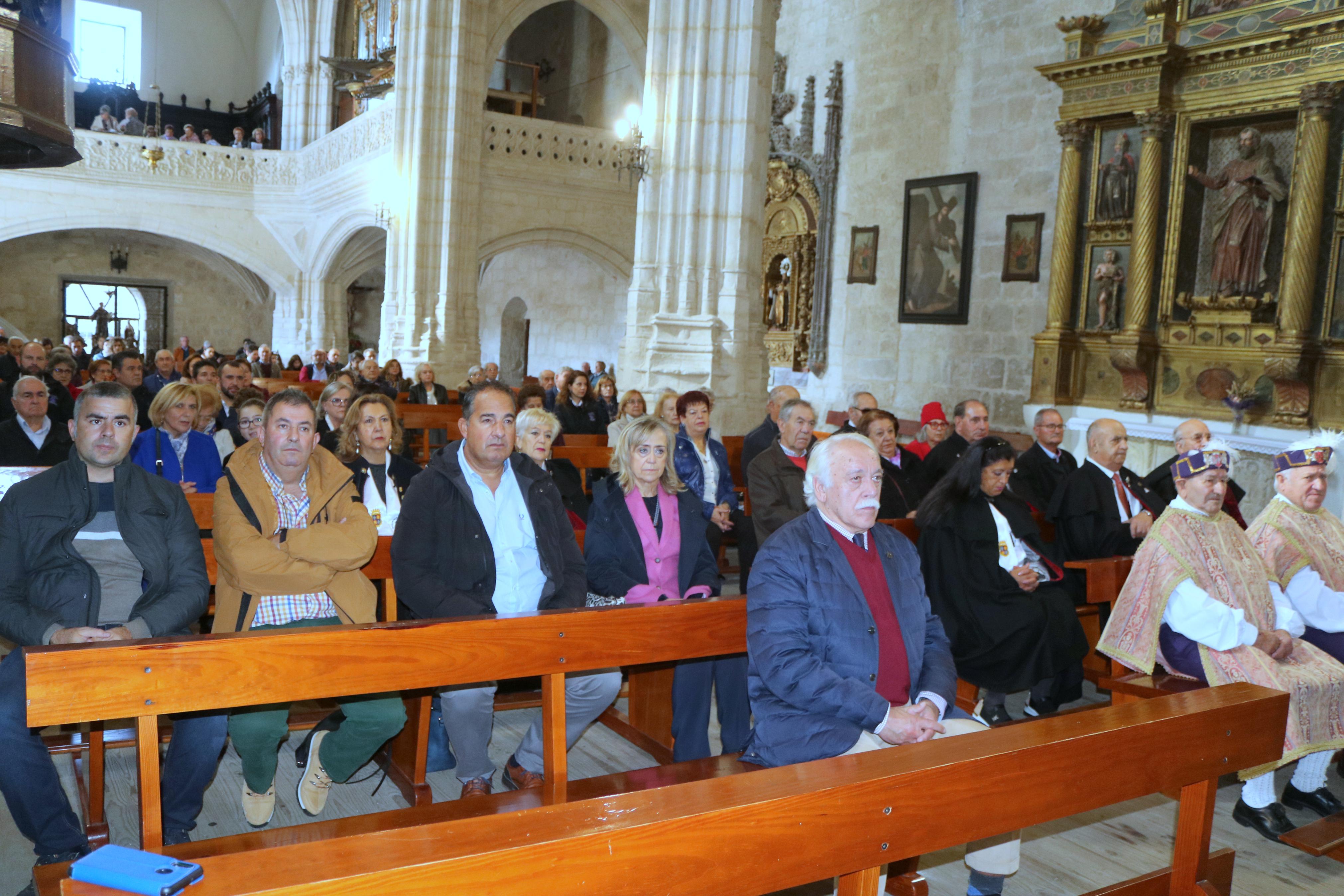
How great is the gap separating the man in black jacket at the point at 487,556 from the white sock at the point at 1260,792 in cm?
211

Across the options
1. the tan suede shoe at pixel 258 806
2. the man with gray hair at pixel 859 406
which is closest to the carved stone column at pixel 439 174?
the man with gray hair at pixel 859 406

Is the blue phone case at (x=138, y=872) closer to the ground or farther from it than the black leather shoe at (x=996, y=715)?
farther from it

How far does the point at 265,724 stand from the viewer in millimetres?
3010

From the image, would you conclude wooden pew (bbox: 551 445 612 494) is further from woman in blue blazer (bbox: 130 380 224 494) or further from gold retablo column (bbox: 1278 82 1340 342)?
gold retablo column (bbox: 1278 82 1340 342)

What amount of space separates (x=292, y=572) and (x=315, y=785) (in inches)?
27.5

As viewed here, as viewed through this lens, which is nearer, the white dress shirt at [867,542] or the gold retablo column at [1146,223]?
the white dress shirt at [867,542]

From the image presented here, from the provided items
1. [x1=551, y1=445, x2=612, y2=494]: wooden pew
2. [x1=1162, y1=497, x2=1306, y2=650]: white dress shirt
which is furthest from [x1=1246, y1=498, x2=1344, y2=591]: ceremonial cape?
[x1=551, y1=445, x2=612, y2=494]: wooden pew

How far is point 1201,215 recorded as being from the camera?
977cm

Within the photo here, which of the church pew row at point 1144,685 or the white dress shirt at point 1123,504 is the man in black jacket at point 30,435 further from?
the white dress shirt at point 1123,504

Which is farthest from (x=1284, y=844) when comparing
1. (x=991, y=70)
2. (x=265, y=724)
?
(x=991, y=70)

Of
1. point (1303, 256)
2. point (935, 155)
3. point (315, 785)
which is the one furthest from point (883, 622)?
point (935, 155)

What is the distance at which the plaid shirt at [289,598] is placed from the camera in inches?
124

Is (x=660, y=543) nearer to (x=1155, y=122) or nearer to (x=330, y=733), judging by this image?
(x=330, y=733)

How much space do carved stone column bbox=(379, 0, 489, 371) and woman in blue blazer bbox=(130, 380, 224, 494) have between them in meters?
8.75
